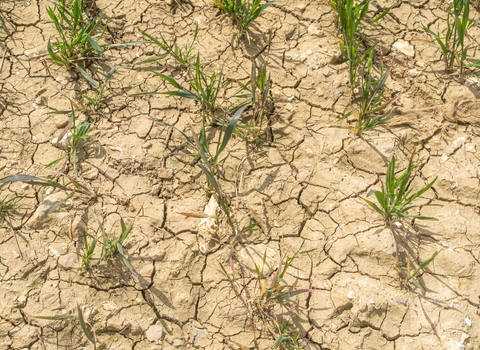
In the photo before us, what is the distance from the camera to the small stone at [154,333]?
97.7 inches

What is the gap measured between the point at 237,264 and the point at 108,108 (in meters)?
1.25

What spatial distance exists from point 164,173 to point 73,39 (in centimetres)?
108

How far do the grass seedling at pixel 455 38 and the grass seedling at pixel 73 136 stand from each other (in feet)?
7.11

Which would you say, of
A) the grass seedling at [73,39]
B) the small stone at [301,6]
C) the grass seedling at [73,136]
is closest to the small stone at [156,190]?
the grass seedling at [73,136]

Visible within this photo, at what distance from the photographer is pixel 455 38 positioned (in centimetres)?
316

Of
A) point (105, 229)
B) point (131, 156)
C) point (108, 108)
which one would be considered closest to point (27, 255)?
point (105, 229)

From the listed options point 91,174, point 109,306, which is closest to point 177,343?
point 109,306

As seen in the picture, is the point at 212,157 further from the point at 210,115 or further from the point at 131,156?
the point at 131,156

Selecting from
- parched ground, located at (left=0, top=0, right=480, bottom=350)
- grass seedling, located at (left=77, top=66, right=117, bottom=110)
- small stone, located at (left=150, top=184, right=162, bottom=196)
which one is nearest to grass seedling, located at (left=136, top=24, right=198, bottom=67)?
parched ground, located at (left=0, top=0, right=480, bottom=350)

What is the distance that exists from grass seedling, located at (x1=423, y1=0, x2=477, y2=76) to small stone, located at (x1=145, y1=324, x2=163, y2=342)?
2.30m

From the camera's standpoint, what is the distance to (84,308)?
8.30 feet

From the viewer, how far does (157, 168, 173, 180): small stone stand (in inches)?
115

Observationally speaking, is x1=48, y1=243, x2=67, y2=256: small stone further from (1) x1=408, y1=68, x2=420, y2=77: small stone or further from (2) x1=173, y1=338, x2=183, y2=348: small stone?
(1) x1=408, y1=68, x2=420, y2=77: small stone

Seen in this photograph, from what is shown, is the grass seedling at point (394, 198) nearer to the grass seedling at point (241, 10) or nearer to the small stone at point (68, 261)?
the grass seedling at point (241, 10)
